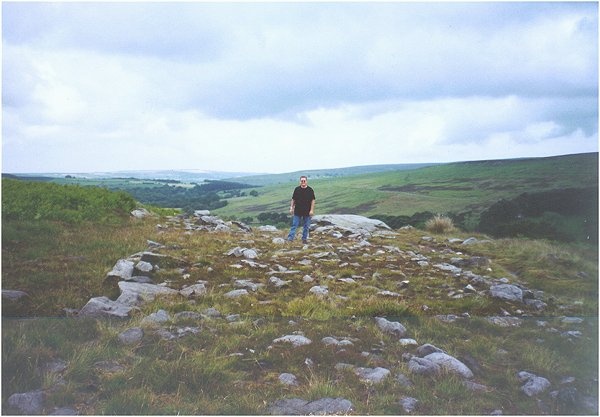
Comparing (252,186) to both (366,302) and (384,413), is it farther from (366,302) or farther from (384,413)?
(384,413)

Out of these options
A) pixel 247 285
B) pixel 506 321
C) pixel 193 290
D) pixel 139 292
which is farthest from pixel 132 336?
pixel 506 321

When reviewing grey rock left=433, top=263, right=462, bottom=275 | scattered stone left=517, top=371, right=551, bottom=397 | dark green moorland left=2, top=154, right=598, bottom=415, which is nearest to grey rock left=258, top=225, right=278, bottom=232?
dark green moorland left=2, top=154, right=598, bottom=415

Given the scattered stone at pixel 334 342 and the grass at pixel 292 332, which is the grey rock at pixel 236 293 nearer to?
the grass at pixel 292 332

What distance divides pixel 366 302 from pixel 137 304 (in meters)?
2.47

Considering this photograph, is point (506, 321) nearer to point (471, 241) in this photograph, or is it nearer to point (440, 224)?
point (471, 241)

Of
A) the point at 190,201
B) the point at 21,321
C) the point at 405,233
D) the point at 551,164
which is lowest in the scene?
the point at 21,321

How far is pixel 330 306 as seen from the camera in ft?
14.8

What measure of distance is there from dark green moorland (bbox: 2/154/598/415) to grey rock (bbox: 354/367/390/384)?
18 mm

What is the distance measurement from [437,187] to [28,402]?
189 inches

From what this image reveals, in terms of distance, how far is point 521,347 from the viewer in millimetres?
3926

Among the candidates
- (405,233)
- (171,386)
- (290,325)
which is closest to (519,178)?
(405,233)

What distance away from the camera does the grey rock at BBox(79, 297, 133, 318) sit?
406 cm

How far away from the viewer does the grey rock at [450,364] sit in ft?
11.6

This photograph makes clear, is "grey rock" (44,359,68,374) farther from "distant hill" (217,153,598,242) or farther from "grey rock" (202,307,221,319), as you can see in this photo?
"distant hill" (217,153,598,242)
